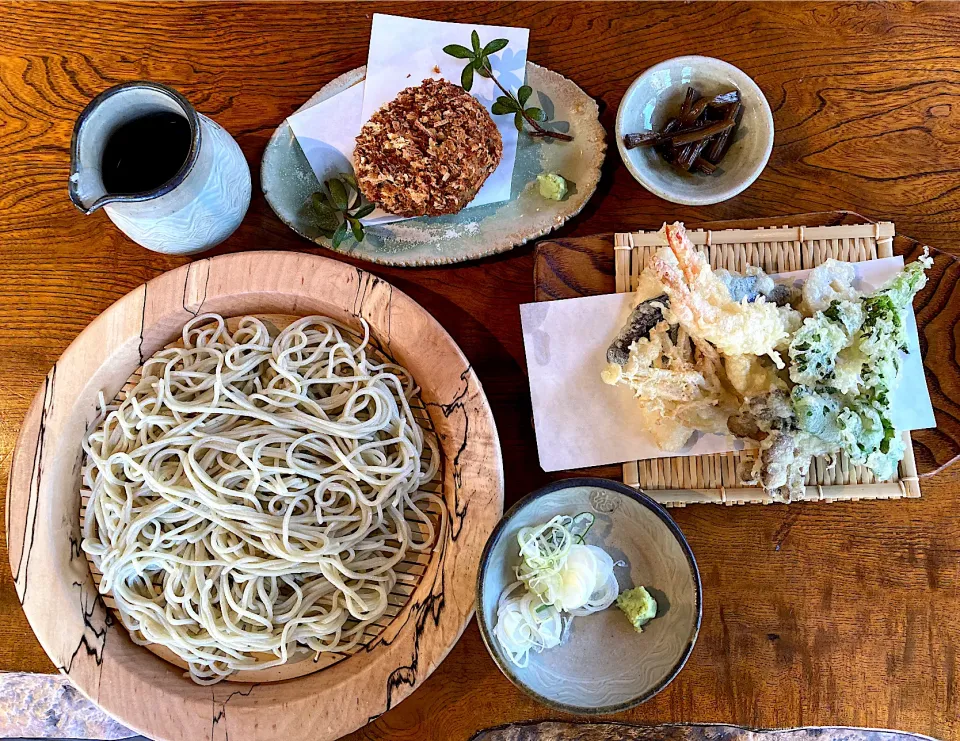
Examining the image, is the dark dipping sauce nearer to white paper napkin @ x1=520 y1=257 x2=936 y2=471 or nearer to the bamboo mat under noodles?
white paper napkin @ x1=520 y1=257 x2=936 y2=471

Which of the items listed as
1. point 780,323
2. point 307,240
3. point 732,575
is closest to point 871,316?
point 780,323

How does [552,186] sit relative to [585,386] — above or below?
above

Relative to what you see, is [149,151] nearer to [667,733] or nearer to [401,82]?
[401,82]

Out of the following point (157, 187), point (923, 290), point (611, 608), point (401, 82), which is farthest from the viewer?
point (401, 82)

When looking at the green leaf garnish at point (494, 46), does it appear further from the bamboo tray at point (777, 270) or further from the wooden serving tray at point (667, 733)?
the wooden serving tray at point (667, 733)

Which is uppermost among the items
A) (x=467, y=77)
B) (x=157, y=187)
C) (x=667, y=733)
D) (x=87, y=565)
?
(x=467, y=77)

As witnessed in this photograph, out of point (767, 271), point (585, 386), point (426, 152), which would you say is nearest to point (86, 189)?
point (426, 152)
